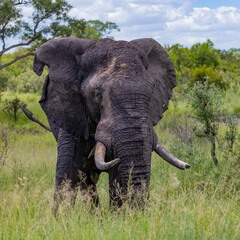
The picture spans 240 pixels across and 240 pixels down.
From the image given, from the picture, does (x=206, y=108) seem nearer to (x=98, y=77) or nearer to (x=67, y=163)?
(x=67, y=163)

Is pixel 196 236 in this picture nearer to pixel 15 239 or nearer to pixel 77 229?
pixel 77 229

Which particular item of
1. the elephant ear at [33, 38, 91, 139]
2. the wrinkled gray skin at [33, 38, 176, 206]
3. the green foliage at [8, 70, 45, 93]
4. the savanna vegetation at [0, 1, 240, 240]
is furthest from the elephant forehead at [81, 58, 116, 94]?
the green foliage at [8, 70, 45, 93]

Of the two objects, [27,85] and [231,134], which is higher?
[27,85]

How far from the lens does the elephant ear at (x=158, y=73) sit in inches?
199

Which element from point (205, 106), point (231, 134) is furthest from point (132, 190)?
point (205, 106)

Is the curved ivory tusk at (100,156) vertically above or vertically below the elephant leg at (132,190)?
above

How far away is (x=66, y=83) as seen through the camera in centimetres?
466

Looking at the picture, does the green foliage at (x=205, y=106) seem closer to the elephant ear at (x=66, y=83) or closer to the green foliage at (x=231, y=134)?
the green foliage at (x=231, y=134)

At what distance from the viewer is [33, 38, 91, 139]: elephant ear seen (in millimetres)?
4668

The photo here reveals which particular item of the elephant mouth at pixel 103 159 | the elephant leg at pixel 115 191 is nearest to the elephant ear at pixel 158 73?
the elephant mouth at pixel 103 159

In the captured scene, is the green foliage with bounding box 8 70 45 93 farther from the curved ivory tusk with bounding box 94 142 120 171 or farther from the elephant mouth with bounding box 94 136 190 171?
the curved ivory tusk with bounding box 94 142 120 171

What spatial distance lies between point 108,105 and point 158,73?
142 centimetres

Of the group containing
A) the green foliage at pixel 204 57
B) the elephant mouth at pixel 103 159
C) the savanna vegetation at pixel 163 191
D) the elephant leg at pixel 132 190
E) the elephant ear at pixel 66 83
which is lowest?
the savanna vegetation at pixel 163 191

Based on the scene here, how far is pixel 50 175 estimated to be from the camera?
800 cm
